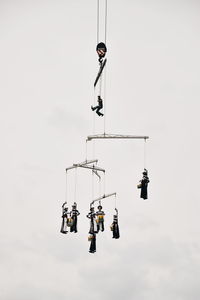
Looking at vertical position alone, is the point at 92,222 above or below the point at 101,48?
below

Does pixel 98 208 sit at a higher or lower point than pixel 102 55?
lower

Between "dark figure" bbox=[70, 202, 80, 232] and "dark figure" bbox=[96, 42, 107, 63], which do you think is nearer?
"dark figure" bbox=[96, 42, 107, 63]

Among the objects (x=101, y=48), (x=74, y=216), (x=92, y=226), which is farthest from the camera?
(x=74, y=216)

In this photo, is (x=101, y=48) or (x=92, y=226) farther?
(x=92, y=226)

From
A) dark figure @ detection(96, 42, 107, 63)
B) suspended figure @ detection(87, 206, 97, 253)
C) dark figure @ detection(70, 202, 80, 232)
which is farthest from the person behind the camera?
dark figure @ detection(70, 202, 80, 232)

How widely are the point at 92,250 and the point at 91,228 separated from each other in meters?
0.75

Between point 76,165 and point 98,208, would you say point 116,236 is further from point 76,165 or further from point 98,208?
point 76,165

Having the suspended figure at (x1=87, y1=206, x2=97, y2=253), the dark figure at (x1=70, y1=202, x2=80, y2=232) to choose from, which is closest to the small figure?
the suspended figure at (x1=87, y1=206, x2=97, y2=253)

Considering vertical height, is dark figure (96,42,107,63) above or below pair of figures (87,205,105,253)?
above

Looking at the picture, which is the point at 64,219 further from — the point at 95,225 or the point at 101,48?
the point at 101,48

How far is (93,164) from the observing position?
1480 cm

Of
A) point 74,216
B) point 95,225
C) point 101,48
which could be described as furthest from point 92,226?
point 101,48

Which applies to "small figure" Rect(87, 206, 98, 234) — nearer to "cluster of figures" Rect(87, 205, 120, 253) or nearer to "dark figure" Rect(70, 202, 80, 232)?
"cluster of figures" Rect(87, 205, 120, 253)

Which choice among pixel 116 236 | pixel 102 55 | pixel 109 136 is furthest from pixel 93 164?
pixel 102 55
